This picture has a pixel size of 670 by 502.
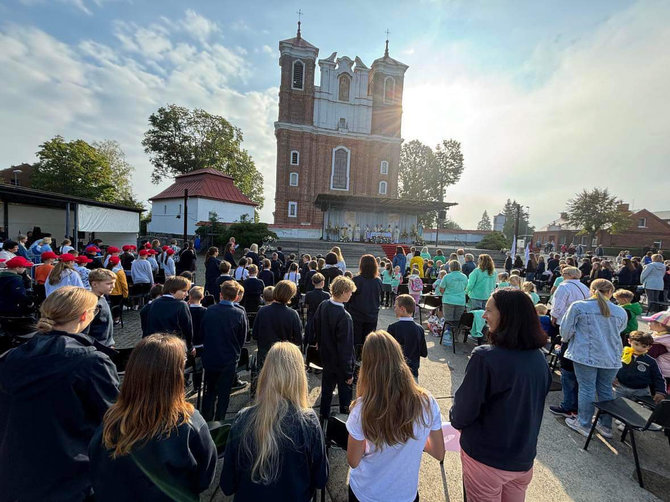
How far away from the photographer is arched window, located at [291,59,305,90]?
38.1 meters

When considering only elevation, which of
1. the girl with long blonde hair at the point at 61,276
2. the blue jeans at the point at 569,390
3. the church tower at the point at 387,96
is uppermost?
the church tower at the point at 387,96

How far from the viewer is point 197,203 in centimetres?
2983

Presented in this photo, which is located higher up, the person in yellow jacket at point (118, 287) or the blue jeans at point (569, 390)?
the person in yellow jacket at point (118, 287)

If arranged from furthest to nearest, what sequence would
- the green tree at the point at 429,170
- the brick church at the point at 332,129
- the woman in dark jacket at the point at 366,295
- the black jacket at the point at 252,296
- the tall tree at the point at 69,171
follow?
the green tree at the point at 429,170 < the brick church at the point at 332,129 < the tall tree at the point at 69,171 < the black jacket at the point at 252,296 < the woman in dark jacket at the point at 366,295

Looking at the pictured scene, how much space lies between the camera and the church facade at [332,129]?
38.0 meters

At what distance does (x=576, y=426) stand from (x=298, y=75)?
42.5 meters

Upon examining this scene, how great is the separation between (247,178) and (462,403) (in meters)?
43.9

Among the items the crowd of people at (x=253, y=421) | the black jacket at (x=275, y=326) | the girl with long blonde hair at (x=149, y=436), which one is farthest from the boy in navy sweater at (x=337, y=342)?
the girl with long blonde hair at (x=149, y=436)

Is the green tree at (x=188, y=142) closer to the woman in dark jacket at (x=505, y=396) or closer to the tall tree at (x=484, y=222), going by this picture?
the woman in dark jacket at (x=505, y=396)

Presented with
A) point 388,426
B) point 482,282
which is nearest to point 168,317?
point 388,426

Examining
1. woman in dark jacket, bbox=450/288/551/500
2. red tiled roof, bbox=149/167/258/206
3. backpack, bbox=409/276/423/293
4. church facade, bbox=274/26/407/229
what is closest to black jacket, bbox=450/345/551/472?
woman in dark jacket, bbox=450/288/551/500

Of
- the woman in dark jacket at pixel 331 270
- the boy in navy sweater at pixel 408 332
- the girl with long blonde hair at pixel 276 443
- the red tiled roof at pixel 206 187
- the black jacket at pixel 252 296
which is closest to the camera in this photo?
the girl with long blonde hair at pixel 276 443

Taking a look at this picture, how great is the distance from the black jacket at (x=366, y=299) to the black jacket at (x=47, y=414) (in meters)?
3.48

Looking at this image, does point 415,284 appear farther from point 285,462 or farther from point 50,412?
point 50,412
